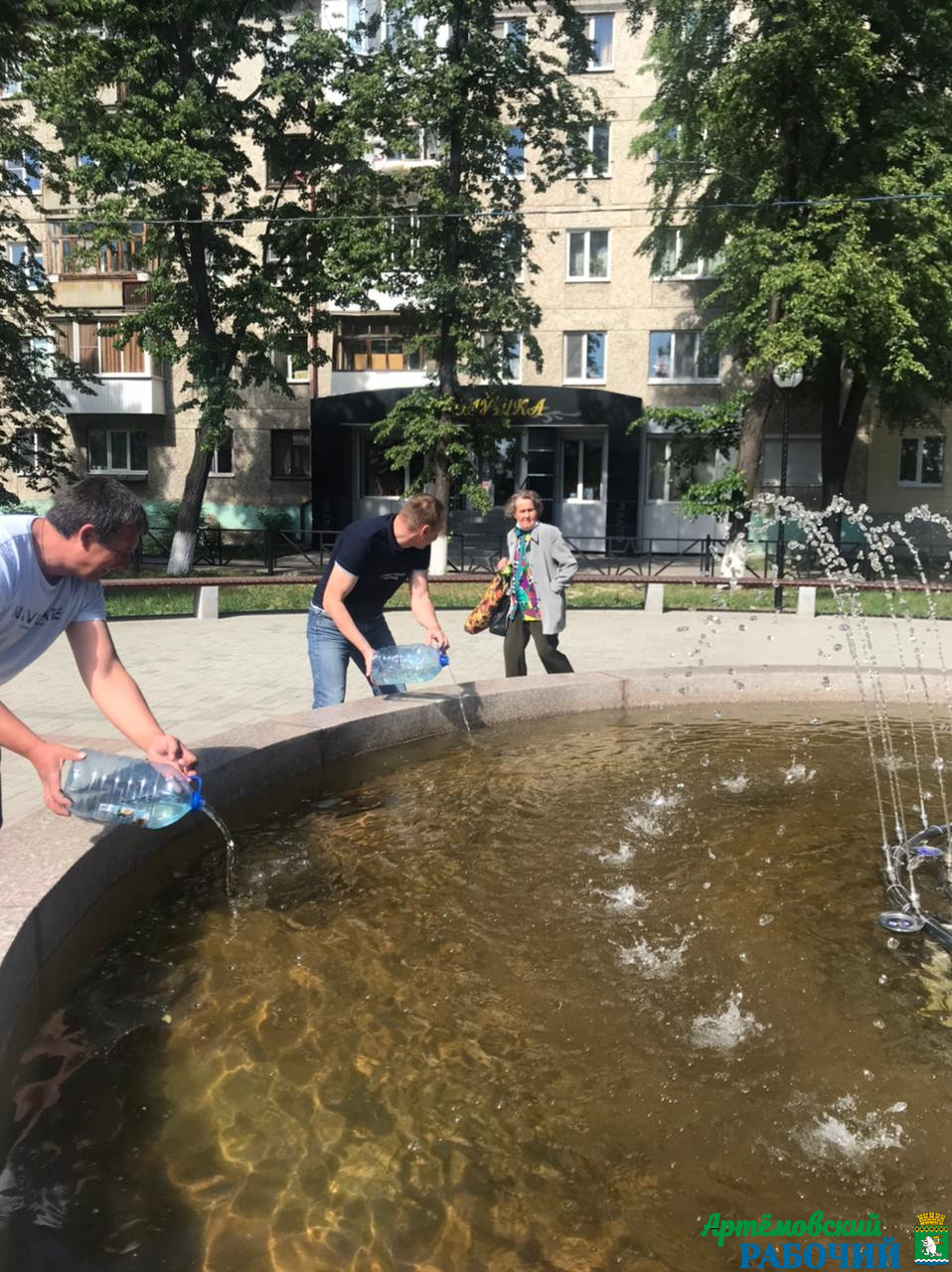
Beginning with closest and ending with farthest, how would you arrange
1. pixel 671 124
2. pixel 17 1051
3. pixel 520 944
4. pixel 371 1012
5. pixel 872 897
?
1. pixel 17 1051
2. pixel 371 1012
3. pixel 520 944
4. pixel 872 897
5. pixel 671 124

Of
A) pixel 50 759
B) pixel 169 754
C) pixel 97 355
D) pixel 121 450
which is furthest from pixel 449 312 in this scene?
pixel 50 759

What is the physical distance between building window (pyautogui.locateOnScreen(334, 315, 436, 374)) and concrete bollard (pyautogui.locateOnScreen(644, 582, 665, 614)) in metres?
18.3

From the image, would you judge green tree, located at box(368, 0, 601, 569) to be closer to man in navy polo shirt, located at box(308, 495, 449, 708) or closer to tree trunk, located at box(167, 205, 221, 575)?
tree trunk, located at box(167, 205, 221, 575)

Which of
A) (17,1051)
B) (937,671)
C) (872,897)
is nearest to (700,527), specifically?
(937,671)

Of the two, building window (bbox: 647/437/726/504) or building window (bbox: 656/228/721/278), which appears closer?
building window (bbox: 656/228/721/278)

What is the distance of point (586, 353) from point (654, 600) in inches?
705

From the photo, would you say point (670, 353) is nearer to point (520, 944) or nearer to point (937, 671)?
point (937, 671)

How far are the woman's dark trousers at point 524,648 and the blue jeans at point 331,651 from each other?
1.57 metres

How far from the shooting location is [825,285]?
59.1 feet

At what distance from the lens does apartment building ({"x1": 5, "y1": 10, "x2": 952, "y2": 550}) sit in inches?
1177

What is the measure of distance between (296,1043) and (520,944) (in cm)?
99

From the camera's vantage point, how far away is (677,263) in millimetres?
27531

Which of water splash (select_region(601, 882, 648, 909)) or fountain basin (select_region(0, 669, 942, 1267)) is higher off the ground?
fountain basin (select_region(0, 669, 942, 1267))

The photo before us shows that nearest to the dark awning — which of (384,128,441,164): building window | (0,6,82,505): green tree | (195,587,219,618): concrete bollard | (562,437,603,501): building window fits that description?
(562,437,603,501): building window
